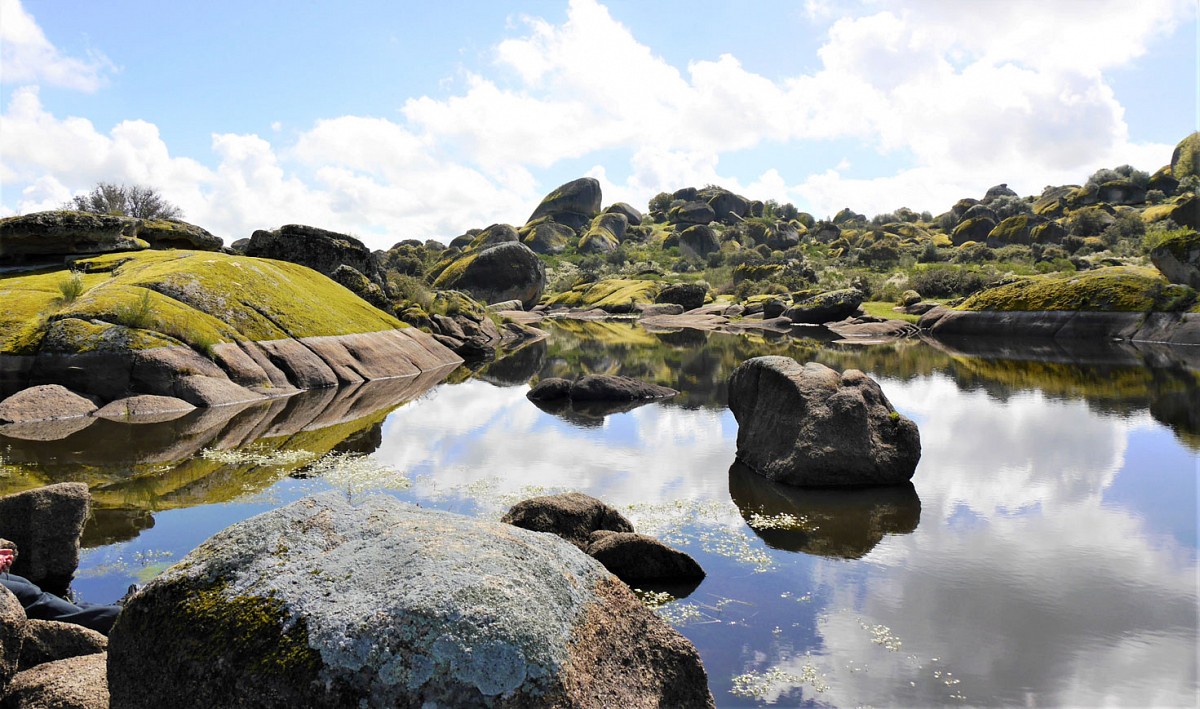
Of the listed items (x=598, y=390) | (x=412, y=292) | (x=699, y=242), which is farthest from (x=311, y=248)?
(x=699, y=242)

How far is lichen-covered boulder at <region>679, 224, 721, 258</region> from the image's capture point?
478 ft

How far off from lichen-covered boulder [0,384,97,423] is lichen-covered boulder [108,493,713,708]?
61.7 ft

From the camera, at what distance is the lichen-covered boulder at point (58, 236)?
29125 mm

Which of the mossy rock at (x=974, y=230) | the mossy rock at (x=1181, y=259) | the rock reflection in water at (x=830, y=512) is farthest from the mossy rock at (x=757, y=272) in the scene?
the rock reflection in water at (x=830, y=512)

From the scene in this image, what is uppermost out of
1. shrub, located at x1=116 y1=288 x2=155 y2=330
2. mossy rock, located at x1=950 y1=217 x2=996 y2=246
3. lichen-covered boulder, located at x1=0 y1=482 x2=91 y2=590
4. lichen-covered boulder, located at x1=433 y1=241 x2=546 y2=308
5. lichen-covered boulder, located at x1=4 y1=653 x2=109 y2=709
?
mossy rock, located at x1=950 y1=217 x2=996 y2=246

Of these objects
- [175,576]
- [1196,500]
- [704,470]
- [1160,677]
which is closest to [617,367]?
[704,470]

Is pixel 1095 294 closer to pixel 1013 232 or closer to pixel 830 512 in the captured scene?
pixel 830 512

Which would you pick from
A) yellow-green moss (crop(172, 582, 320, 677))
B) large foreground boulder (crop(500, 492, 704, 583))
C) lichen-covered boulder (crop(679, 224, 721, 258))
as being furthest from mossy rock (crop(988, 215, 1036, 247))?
yellow-green moss (crop(172, 582, 320, 677))

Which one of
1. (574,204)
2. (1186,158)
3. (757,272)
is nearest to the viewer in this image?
(757,272)

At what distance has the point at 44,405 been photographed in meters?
20.4

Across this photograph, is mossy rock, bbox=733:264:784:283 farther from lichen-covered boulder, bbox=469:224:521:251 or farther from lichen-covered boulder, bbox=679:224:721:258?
lichen-covered boulder, bbox=679:224:721:258

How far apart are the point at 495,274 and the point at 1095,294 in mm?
60051

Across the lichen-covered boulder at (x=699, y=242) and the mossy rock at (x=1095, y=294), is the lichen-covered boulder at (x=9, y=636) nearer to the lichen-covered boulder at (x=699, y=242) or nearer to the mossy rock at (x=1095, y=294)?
the mossy rock at (x=1095, y=294)

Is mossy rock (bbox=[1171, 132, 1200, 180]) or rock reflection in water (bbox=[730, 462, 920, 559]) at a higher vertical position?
mossy rock (bbox=[1171, 132, 1200, 180])
